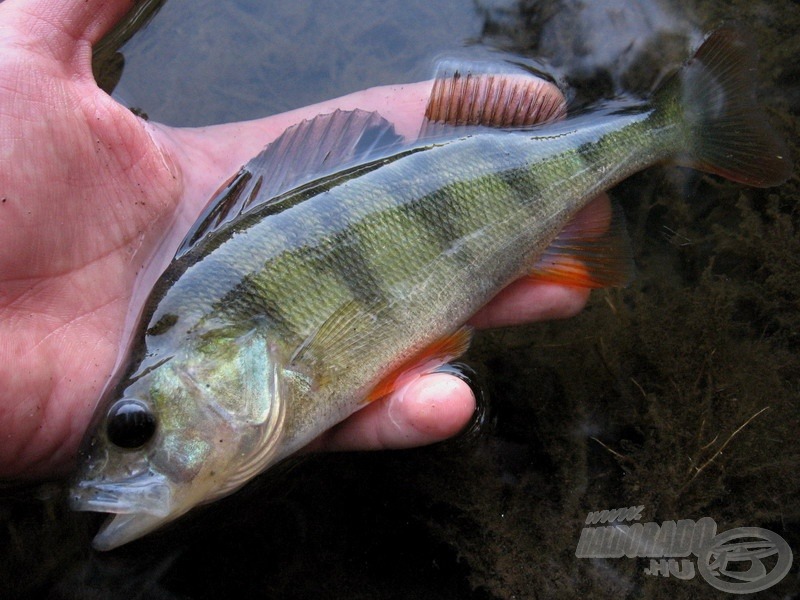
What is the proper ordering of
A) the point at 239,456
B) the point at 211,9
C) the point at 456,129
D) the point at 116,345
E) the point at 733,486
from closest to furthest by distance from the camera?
the point at 239,456
the point at 116,345
the point at 733,486
the point at 456,129
the point at 211,9

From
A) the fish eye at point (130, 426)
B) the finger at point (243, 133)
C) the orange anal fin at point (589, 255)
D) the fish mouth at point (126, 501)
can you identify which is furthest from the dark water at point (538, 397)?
the fish eye at point (130, 426)

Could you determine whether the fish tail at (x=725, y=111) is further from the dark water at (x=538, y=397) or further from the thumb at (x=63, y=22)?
the thumb at (x=63, y=22)

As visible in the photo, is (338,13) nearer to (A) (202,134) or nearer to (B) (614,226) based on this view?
(A) (202,134)

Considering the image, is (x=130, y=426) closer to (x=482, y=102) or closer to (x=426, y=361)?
(x=426, y=361)

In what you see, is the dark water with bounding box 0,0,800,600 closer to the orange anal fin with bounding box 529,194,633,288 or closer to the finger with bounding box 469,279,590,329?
the finger with bounding box 469,279,590,329

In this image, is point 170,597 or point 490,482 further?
point 490,482

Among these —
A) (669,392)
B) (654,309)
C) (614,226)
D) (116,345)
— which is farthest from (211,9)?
(669,392)

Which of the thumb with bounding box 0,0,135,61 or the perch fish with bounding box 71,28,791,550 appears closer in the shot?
the perch fish with bounding box 71,28,791,550

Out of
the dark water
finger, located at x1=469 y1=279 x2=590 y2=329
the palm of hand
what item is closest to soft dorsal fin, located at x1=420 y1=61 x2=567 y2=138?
the dark water
